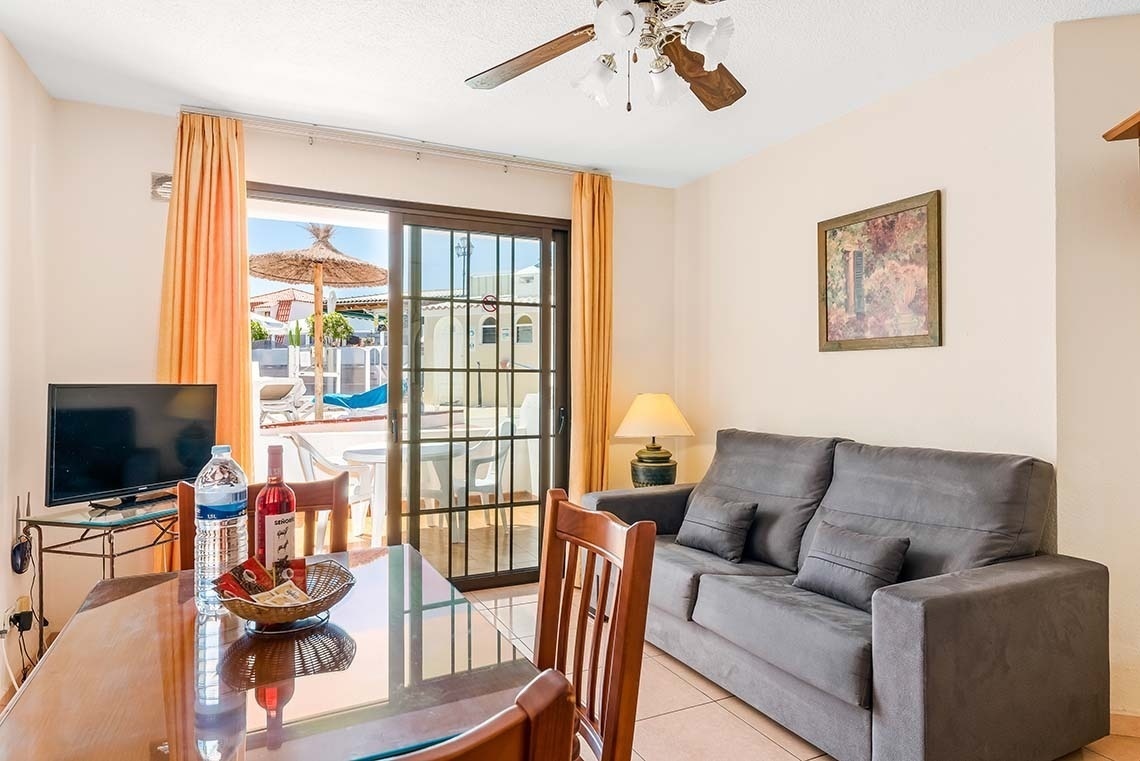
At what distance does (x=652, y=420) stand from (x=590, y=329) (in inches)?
27.9

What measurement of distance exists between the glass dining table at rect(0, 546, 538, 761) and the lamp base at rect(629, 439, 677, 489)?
2596 millimetres

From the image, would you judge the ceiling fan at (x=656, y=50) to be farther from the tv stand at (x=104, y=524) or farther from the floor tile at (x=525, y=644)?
the floor tile at (x=525, y=644)

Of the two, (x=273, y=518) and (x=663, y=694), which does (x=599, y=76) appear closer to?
(x=273, y=518)

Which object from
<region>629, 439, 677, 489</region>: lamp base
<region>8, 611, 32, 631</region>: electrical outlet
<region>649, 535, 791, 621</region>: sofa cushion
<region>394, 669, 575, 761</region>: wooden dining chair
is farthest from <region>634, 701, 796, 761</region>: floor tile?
<region>8, 611, 32, 631</region>: electrical outlet

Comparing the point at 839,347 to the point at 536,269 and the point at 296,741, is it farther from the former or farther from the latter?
the point at 296,741

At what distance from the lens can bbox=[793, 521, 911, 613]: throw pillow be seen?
7.97 feet

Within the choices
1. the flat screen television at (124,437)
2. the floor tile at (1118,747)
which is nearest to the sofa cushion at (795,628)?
the floor tile at (1118,747)

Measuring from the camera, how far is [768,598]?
8.11 ft

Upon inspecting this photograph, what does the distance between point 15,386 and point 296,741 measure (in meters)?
2.70

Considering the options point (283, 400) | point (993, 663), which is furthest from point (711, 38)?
point (283, 400)

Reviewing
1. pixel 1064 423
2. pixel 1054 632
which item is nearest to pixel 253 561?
pixel 1054 632

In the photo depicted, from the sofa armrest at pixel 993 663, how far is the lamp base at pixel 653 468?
1.99 m

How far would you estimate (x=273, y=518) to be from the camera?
141 cm

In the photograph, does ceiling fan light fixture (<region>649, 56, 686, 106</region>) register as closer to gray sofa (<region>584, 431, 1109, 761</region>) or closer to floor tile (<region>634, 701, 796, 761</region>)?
gray sofa (<region>584, 431, 1109, 761</region>)
